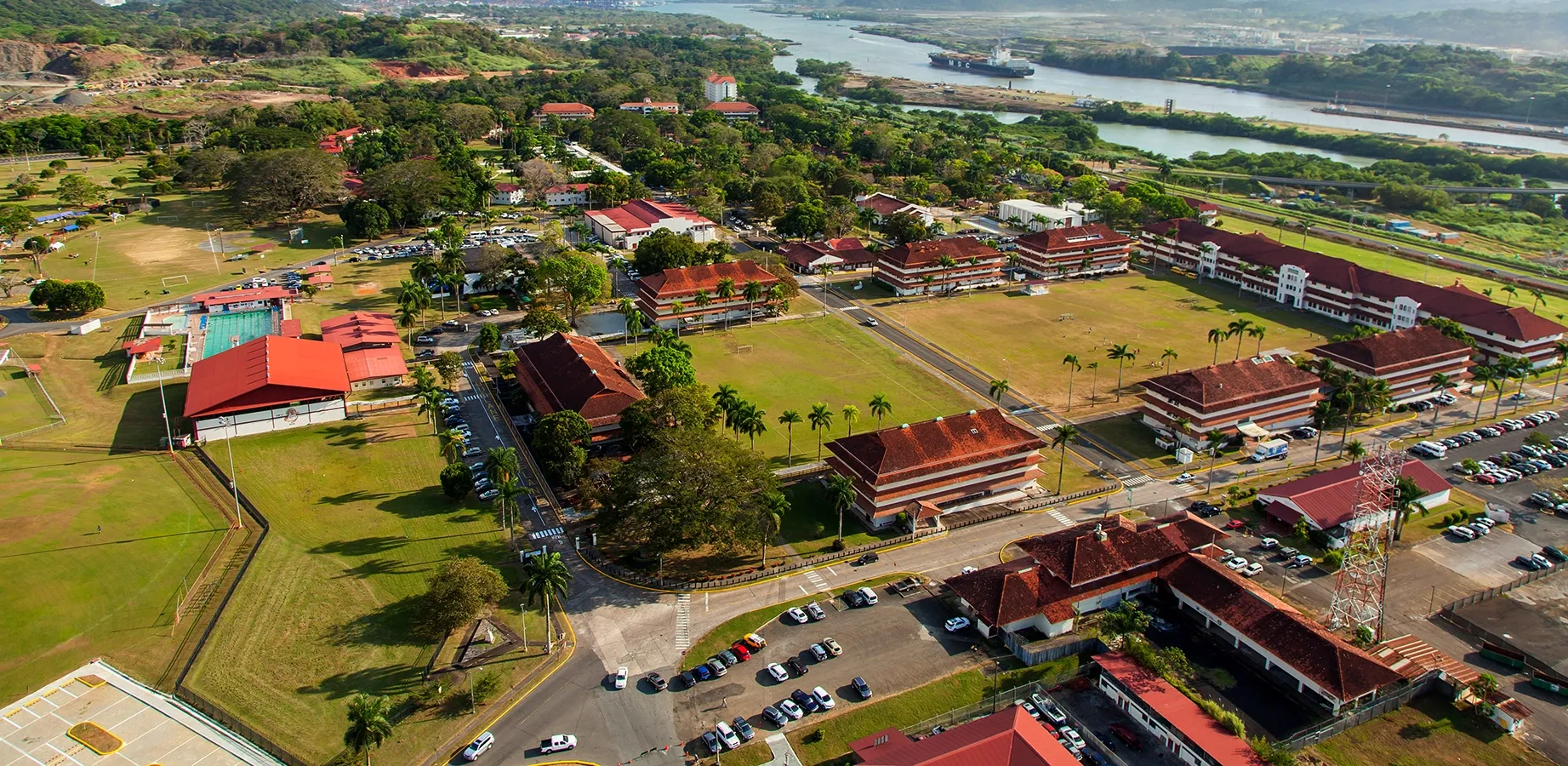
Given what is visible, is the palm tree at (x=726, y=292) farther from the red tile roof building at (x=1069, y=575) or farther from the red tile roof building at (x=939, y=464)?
the red tile roof building at (x=1069, y=575)

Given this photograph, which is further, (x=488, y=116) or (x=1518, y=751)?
(x=488, y=116)

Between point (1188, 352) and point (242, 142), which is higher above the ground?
point (242, 142)

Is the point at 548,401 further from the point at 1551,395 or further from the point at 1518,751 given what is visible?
the point at 1551,395

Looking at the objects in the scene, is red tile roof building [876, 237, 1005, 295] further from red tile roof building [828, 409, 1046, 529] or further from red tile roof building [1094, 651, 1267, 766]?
red tile roof building [1094, 651, 1267, 766]

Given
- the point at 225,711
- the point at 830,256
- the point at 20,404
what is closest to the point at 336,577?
the point at 225,711

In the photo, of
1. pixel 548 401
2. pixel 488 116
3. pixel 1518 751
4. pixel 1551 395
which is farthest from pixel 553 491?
pixel 488 116

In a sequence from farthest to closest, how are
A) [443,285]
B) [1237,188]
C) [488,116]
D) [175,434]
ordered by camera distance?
[488,116]
[1237,188]
[443,285]
[175,434]

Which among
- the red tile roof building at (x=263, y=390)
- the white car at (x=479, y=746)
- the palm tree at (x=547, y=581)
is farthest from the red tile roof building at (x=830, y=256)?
the white car at (x=479, y=746)
